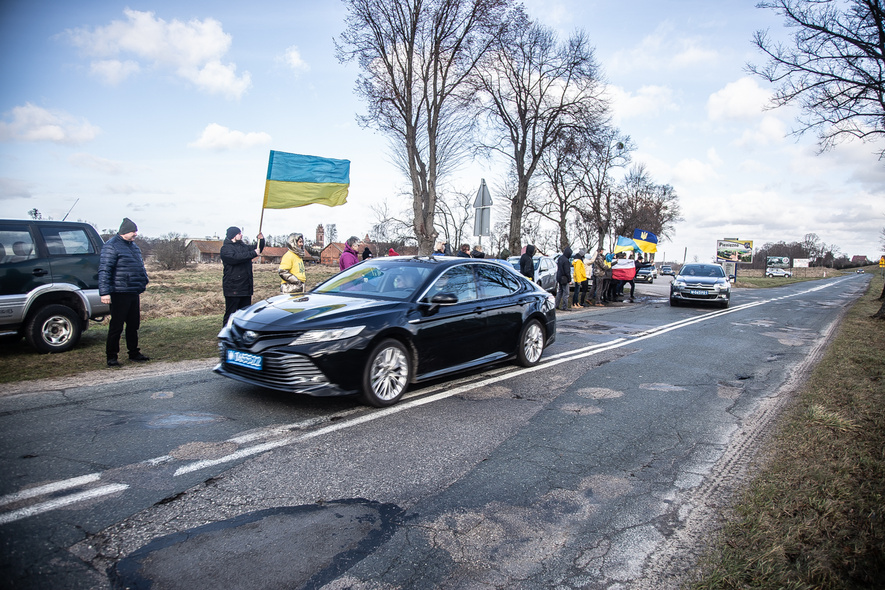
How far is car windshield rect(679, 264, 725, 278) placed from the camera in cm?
1872

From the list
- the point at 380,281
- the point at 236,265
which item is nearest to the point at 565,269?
the point at 236,265

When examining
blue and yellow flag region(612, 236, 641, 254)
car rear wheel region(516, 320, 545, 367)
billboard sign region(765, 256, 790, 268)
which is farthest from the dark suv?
billboard sign region(765, 256, 790, 268)

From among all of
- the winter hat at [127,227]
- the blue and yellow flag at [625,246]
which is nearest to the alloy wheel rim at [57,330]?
the winter hat at [127,227]

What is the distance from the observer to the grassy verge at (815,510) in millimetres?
2471

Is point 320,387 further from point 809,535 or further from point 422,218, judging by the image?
point 422,218

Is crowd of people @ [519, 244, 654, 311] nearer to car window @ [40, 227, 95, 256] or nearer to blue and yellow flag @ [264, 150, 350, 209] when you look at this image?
blue and yellow flag @ [264, 150, 350, 209]

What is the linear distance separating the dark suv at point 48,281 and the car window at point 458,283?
221 inches

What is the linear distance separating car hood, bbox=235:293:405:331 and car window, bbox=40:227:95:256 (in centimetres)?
428

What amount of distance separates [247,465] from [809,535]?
342cm


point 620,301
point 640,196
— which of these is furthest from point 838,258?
point 620,301

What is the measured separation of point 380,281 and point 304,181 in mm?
4389

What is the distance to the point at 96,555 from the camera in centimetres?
249

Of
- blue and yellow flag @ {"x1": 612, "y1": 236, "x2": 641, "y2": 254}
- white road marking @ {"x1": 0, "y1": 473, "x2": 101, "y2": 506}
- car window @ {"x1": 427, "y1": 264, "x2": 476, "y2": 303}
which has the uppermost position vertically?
blue and yellow flag @ {"x1": 612, "y1": 236, "x2": 641, "y2": 254}

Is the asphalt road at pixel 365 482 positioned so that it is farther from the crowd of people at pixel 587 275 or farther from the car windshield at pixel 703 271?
the car windshield at pixel 703 271
